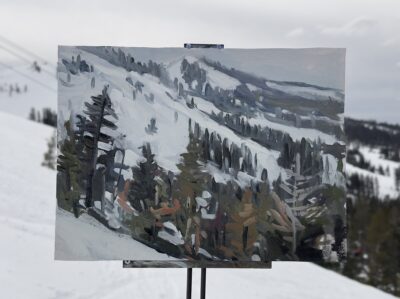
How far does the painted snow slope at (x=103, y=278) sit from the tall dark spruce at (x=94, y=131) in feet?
13.6

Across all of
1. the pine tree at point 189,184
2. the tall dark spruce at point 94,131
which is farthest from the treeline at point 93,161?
the pine tree at point 189,184

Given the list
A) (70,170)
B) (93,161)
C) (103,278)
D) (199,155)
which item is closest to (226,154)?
(199,155)

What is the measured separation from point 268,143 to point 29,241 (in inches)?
373

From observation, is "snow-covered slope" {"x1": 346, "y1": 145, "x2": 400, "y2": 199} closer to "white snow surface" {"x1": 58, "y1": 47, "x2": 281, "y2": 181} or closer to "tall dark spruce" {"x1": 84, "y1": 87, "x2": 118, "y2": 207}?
"white snow surface" {"x1": 58, "y1": 47, "x2": 281, "y2": 181}

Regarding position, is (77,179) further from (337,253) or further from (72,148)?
(337,253)

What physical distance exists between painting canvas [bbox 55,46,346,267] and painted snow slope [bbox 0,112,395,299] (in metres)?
4.12

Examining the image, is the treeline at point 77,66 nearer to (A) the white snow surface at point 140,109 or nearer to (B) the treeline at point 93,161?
(A) the white snow surface at point 140,109

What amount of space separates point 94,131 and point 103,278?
6.46m

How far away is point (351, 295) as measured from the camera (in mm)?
13227

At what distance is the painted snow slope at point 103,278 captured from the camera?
973 cm

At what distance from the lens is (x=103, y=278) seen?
36.2 ft

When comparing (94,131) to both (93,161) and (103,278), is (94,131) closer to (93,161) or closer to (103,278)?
(93,161)

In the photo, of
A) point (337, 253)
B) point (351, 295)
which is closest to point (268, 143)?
point (337, 253)

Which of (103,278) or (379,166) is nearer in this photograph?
(103,278)
